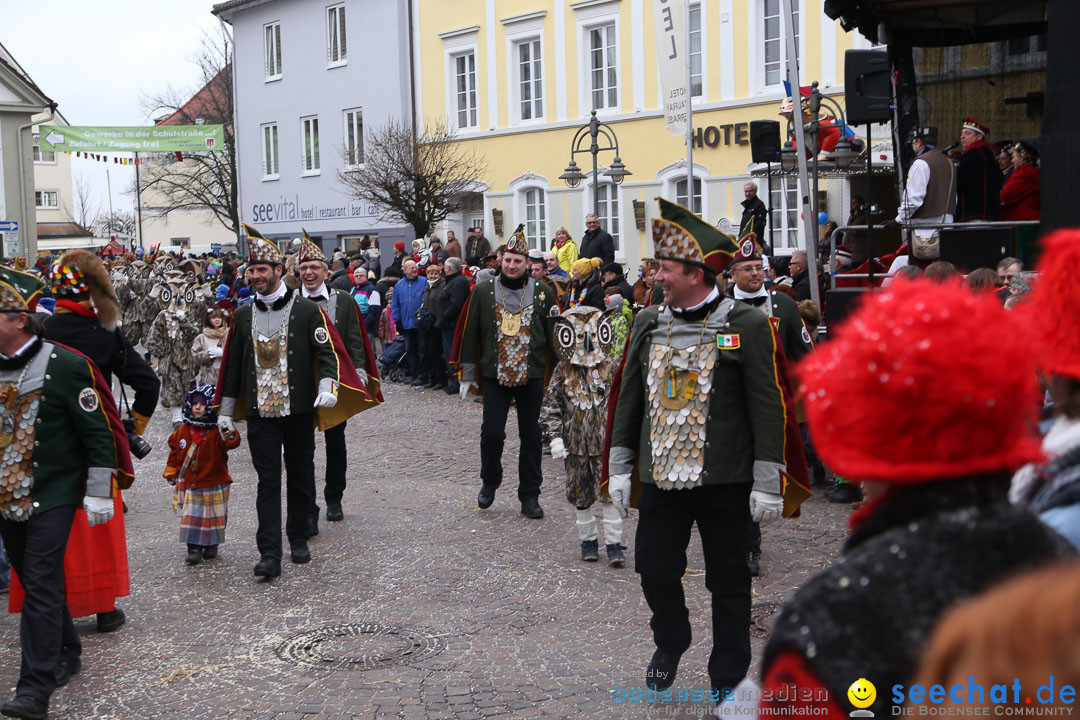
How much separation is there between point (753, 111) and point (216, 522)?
1804cm

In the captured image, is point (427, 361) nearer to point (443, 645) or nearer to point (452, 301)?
point (452, 301)

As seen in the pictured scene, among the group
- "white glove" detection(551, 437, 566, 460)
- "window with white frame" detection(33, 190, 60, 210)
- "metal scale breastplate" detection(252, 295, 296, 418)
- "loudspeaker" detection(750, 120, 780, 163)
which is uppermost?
"window with white frame" detection(33, 190, 60, 210)

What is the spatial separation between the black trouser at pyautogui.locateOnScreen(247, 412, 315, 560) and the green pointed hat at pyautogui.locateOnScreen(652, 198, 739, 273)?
3.48 metres

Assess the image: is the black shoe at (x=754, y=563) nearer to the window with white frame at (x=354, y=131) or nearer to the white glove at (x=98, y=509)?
the white glove at (x=98, y=509)

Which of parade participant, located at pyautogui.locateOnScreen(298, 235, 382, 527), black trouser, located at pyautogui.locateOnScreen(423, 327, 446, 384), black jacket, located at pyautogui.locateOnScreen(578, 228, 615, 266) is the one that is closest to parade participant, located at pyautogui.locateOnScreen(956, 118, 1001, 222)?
parade participant, located at pyautogui.locateOnScreen(298, 235, 382, 527)

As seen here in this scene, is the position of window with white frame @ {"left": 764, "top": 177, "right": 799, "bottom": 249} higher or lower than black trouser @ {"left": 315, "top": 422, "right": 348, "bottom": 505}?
higher

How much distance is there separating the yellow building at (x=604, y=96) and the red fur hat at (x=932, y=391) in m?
19.0

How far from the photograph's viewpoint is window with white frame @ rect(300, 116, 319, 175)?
35594mm

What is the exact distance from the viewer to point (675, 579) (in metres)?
4.93

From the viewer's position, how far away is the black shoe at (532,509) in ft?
28.8

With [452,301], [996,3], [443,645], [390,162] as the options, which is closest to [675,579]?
[443,645]

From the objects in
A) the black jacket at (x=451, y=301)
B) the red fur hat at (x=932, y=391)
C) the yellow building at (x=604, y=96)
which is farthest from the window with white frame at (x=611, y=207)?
the red fur hat at (x=932, y=391)

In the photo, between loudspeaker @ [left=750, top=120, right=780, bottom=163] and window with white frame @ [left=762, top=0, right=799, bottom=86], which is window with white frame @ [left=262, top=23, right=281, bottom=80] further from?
loudspeaker @ [left=750, top=120, right=780, bottom=163]

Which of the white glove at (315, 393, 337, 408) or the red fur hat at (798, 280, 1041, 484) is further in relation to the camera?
the white glove at (315, 393, 337, 408)
